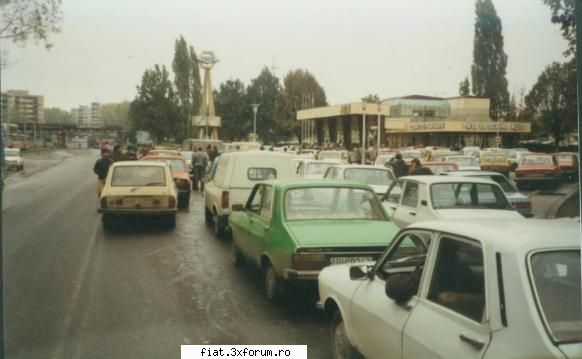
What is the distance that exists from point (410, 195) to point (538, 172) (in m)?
17.5

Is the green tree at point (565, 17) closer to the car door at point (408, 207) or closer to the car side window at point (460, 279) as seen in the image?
the car door at point (408, 207)

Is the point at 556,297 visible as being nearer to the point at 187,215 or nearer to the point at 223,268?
the point at 223,268

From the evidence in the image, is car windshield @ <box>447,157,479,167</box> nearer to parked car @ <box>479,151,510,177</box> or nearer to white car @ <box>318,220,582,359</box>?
parked car @ <box>479,151,510,177</box>

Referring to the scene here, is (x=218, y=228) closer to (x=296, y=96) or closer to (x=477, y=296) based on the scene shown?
(x=477, y=296)

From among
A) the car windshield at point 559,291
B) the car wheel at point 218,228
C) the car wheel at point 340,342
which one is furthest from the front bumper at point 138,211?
the car windshield at point 559,291

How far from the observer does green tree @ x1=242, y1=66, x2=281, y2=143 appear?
40641mm

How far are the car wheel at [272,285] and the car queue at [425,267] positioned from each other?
0.01 meters

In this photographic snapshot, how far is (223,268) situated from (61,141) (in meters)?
19.5

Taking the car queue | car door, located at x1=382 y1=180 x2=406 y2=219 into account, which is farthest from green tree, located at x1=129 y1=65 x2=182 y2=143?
the car queue

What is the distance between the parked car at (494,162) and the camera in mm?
30188

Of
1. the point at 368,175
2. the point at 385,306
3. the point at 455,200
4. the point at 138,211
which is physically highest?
the point at 368,175

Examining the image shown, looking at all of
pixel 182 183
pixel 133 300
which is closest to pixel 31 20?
pixel 133 300

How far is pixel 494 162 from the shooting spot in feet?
99.4

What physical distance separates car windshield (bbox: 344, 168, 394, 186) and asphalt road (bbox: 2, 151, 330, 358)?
368cm
